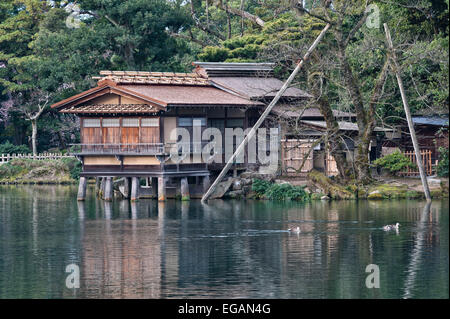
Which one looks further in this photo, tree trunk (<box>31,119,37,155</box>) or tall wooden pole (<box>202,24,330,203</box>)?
tree trunk (<box>31,119,37,155</box>)

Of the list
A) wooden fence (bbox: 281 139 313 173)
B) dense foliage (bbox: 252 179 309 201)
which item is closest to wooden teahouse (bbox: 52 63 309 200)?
dense foliage (bbox: 252 179 309 201)

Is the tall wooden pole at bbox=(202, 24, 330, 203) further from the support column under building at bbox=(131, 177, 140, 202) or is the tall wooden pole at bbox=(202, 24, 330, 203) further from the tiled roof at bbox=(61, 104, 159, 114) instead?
the tiled roof at bbox=(61, 104, 159, 114)

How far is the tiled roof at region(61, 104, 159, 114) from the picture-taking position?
50.0m

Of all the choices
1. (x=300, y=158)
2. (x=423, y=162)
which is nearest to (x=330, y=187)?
(x=300, y=158)

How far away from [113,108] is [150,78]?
14.2 feet

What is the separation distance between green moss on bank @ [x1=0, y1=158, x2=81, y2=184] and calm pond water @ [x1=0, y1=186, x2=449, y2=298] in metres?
20.7

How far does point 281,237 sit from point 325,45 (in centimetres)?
2380

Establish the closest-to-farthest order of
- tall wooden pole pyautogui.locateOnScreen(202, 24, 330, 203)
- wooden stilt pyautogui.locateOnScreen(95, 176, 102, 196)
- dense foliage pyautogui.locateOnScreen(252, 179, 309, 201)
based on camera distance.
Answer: tall wooden pole pyautogui.locateOnScreen(202, 24, 330, 203) < dense foliage pyautogui.locateOnScreen(252, 179, 309, 201) < wooden stilt pyautogui.locateOnScreen(95, 176, 102, 196)

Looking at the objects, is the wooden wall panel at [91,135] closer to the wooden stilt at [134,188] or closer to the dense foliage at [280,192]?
the wooden stilt at [134,188]

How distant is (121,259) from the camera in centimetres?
3278

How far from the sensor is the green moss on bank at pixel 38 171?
6988cm

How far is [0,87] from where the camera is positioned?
79375 millimetres

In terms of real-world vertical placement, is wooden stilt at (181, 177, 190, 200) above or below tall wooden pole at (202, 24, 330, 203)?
below
